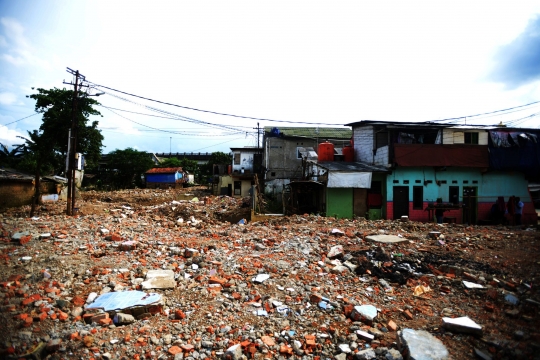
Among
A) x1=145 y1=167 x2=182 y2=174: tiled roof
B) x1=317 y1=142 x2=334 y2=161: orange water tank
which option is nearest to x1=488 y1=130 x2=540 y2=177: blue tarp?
x1=317 y1=142 x2=334 y2=161: orange water tank

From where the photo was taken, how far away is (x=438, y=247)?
7.52 meters

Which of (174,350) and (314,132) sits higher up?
(314,132)

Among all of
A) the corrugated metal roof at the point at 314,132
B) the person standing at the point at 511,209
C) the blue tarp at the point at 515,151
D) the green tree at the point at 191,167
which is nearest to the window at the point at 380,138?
the blue tarp at the point at 515,151

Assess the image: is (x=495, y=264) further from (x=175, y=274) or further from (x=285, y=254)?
(x=175, y=274)

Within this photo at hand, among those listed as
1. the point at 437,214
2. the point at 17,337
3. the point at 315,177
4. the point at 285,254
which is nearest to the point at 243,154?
the point at 315,177

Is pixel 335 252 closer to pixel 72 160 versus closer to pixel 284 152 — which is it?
pixel 72 160

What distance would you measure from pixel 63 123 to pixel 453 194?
30163mm

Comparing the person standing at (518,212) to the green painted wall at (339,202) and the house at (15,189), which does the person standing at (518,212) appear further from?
the house at (15,189)

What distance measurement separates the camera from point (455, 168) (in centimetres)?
1614

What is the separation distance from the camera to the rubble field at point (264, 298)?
11.1ft

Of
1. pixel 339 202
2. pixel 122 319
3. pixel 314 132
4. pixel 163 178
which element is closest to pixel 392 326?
pixel 122 319

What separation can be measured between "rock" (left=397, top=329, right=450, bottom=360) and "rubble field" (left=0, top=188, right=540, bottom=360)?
14 mm

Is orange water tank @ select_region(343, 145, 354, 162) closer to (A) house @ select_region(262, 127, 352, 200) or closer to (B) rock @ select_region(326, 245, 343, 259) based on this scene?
(A) house @ select_region(262, 127, 352, 200)

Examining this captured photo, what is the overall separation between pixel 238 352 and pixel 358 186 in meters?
12.9
